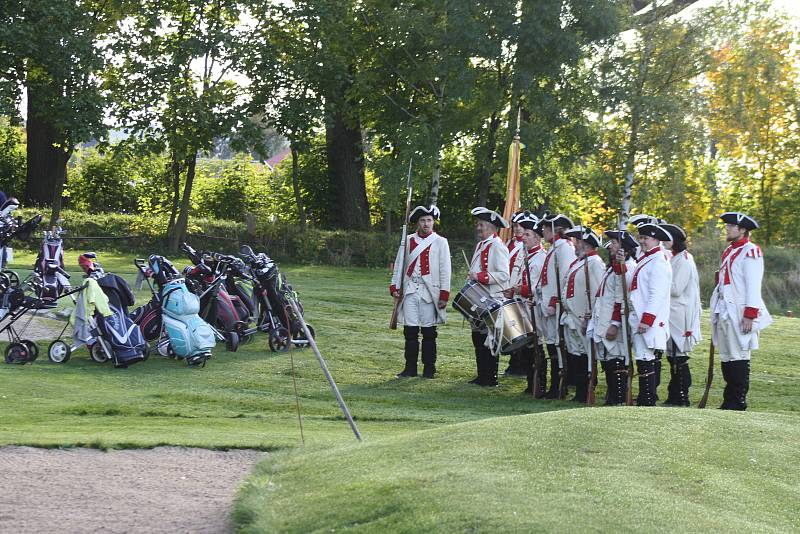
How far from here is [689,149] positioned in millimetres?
32562

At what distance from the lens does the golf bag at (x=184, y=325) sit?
1505cm

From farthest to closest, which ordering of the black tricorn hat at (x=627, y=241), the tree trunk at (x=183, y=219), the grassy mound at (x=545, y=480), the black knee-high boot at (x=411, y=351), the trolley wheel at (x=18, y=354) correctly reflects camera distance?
the tree trunk at (x=183, y=219), the black knee-high boot at (x=411, y=351), the trolley wheel at (x=18, y=354), the black tricorn hat at (x=627, y=241), the grassy mound at (x=545, y=480)

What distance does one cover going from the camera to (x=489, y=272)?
1457cm

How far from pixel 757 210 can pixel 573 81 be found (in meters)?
9.00

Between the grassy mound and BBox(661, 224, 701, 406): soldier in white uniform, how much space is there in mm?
3813

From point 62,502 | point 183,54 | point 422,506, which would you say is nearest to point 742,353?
point 422,506

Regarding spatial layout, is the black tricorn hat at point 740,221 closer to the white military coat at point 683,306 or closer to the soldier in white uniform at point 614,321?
the soldier in white uniform at point 614,321

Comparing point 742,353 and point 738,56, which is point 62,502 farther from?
point 738,56

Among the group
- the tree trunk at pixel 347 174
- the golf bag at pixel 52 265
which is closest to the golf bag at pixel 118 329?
the golf bag at pixel 52 265

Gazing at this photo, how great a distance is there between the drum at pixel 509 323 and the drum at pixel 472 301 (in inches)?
3.8

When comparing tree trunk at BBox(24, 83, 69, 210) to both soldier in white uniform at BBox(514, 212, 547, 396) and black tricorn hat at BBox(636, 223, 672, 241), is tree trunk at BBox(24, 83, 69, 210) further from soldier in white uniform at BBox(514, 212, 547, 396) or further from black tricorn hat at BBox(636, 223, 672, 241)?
black tricorn hat at BBox(636, 223, 672, 241)

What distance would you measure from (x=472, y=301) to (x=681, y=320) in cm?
226

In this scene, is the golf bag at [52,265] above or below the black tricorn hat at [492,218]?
below

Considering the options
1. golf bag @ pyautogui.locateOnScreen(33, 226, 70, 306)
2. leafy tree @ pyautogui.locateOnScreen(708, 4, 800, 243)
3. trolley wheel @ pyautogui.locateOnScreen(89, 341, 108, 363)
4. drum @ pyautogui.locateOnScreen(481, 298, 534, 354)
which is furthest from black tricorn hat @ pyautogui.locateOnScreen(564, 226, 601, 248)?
leafy tree @ pyautogui.locateOnScreen(708, 4, 800, 243)
